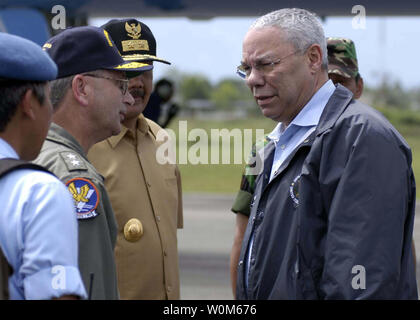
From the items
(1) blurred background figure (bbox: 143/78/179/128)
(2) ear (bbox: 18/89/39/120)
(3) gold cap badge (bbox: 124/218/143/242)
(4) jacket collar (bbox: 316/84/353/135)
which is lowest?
(1) blurred background figure (bbox: 143/78/179/128)

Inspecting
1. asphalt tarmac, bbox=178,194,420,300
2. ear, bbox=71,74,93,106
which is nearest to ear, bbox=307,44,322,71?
ear, bbox=71,74,93,106

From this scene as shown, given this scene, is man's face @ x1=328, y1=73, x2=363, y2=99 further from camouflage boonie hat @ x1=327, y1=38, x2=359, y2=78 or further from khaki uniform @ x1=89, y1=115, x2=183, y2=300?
khaki uniform @ x1=89, y1=115, x2=183, y2=300

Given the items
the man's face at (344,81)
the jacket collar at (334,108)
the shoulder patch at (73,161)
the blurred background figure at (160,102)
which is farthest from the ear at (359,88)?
the blurred background figure at (160,102)

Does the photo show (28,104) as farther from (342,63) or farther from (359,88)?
(359,88)

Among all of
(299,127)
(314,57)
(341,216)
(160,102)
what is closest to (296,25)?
(314,57)

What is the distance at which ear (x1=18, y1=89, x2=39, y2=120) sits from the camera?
1641mm

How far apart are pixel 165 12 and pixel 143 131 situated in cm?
1078

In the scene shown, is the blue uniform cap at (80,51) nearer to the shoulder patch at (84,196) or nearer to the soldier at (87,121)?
the soldier at (87,121)

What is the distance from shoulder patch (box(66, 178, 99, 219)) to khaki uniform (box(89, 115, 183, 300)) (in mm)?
1053

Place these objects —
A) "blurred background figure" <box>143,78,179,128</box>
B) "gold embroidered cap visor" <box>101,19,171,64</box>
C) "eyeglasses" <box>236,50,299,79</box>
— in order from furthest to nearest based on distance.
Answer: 1. "blurred background figure" <box>143,78,179,128</box>
2. "gold embroidered cap visor" <box>101,19,171,64</box>
3. "eyeglasses" <box>236,50,299,79</box>

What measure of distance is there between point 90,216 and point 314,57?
1.00 meters

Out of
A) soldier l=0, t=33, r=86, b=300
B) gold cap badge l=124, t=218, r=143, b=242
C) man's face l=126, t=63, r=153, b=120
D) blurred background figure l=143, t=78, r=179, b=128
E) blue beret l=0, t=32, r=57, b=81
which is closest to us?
soldier l=0, t=33, r=86, b=300

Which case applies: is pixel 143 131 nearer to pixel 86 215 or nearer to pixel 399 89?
pixel 86 215

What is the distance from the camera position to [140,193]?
318cm
